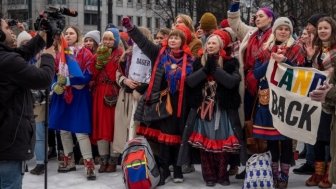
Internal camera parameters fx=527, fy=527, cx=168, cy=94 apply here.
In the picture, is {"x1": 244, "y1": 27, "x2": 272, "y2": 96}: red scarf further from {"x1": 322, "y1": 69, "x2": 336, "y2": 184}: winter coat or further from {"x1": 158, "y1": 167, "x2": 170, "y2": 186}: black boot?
{"x1": 322, "y1": 69, "x2": 336, "y2": 184}: winter coat

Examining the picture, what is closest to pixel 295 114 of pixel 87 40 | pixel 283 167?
pixel 283 167

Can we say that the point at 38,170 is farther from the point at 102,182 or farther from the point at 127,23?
the point at 127,23

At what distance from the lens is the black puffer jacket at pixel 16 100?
3.77m

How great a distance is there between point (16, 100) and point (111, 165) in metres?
3.37

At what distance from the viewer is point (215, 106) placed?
626cm

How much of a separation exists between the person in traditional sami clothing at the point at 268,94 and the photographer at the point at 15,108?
2833 millimetres

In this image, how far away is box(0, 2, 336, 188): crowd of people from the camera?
19.9ft

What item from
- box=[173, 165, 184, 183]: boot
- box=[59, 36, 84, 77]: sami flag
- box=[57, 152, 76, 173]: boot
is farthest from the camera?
box=[57, 152, 76, 173]: boot

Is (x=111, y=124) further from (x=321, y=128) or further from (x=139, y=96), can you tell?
(x=321, y=128)

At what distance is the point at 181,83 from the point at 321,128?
1.73 metres

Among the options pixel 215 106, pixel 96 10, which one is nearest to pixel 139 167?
pixel 215 106

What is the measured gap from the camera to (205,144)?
620 cm

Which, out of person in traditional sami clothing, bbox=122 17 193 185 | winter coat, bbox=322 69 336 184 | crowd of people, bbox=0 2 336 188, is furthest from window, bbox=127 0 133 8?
winter coat, bbox=322 69 336 184

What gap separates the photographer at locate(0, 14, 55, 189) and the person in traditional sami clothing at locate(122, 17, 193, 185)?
2517 millimetres
